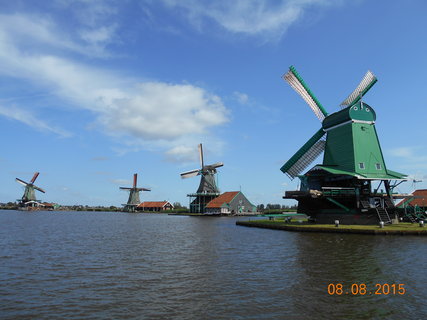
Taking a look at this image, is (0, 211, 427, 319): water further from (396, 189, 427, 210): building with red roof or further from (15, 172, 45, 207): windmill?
A: (15, 172, 45, 207): windmill

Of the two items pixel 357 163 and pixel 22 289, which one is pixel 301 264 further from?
pixel 357 163

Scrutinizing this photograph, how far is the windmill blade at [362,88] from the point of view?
38.0m

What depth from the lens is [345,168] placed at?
Result: 1366 inches

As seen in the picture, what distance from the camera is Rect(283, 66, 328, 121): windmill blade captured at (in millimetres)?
40803

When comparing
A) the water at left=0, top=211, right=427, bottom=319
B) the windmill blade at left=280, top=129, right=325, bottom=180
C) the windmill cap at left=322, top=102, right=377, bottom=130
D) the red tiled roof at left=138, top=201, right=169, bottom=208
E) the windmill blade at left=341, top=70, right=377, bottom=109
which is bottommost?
the water at left=0, top=211, right=427, bottom=319

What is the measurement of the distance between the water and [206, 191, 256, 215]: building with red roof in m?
62.0

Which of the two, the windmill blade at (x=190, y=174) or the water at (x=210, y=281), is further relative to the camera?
the windmill blade at (x=190, y=174)

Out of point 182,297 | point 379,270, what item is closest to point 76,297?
point 182,297

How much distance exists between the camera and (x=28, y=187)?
5079 inches

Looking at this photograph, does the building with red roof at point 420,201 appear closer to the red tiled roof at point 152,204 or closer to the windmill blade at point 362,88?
the windmill blade at point 362,88

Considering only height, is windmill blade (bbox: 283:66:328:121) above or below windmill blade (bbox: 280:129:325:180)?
above

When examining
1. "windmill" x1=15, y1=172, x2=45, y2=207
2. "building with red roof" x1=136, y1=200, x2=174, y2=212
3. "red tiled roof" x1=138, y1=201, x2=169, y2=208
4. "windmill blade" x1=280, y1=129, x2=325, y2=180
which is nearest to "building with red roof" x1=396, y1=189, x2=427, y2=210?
"windmill blade" x1=280, y1=129, x2=325, y2=180
